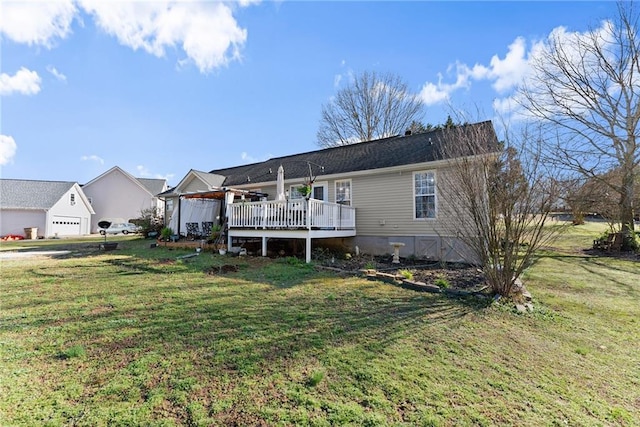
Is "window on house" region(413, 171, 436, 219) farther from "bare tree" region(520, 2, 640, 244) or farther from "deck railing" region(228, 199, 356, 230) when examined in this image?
"bare tree" region(520, 2, 640, 244)

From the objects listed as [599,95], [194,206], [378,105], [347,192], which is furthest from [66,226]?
[599,95]

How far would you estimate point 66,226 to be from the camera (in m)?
29.5

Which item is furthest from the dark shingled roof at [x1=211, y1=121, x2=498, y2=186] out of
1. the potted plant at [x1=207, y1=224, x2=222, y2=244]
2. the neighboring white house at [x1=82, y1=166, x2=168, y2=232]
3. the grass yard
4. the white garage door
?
the white garage door

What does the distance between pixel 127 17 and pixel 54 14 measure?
5.95 ft

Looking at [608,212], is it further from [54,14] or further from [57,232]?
[57,232]

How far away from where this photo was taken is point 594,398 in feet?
9.68

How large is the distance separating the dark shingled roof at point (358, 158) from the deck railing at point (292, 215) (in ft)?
7.17

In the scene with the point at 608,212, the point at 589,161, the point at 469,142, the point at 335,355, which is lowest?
the point at 335,355

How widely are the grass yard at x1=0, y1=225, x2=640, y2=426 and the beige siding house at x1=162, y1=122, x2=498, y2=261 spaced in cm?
396

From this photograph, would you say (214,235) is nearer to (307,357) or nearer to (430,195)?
(430,195)

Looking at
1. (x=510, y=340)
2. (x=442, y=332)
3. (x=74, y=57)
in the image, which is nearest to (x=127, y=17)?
(x=74, y=57)

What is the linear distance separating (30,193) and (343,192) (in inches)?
1282

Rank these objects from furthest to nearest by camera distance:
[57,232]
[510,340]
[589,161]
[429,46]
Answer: [57,232]
[589,161]
[429,46]
[510,340]

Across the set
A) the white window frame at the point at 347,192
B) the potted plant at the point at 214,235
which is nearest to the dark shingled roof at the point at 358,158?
the white window frame at the point at 347,192
